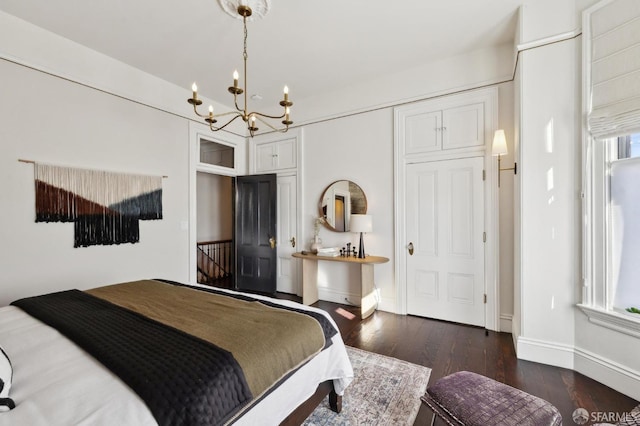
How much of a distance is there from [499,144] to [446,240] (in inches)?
45.6

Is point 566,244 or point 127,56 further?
point 127,56

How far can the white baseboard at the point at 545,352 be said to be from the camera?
2.28 meters

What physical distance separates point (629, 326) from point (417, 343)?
1515 millimetres

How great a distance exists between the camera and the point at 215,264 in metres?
6.02

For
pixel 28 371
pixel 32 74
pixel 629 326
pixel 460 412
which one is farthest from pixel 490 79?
pixel 32 74

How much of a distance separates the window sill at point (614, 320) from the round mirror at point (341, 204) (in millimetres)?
2341

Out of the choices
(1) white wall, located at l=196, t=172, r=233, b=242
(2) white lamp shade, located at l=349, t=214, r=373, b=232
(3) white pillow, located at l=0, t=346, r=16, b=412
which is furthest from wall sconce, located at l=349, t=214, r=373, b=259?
(1) white wall, located at l=196, t=172, r=233, b=242

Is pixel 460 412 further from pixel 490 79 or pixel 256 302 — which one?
pixel 490 79

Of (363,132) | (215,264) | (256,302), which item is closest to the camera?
(256,302)

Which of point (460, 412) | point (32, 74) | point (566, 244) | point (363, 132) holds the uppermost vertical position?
point (32, 74)

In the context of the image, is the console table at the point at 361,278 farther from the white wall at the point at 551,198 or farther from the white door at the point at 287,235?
the white wall at the point at 551,198

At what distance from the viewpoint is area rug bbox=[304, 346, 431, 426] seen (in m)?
1.74

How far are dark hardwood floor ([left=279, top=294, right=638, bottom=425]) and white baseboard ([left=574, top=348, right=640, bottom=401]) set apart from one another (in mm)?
40

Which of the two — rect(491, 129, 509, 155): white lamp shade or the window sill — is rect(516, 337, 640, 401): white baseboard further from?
rect(491, 129, 509, 155): white lamp shade
